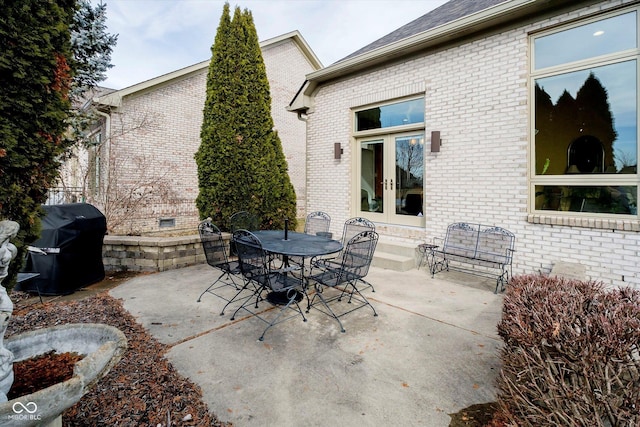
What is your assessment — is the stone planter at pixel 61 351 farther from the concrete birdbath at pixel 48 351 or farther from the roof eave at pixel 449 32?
the roof eave at pixel 449 32

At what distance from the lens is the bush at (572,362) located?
3.90 feet

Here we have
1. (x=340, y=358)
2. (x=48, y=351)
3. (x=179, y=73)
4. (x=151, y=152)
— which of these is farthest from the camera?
(x=179, y=73)

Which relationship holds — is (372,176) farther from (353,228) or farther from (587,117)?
(587,117)

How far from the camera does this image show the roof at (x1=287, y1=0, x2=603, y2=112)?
4527 millimetres

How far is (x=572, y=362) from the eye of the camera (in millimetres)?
1384

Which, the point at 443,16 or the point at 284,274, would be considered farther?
the point at 443,16

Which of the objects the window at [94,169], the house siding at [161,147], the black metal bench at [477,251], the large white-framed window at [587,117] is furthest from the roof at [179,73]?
the large white-framed window at [587,117]

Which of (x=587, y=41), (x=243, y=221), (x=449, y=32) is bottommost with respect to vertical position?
(x=243, y=221)

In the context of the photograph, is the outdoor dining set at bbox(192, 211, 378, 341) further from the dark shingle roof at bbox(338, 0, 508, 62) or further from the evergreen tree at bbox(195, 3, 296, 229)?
the dark shingle roof at bbox(338, 0, 508, 62)

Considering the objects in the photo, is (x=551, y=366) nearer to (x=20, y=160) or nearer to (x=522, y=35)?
(x=20, y=160)

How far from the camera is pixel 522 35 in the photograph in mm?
4746

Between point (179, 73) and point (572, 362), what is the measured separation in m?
11.5

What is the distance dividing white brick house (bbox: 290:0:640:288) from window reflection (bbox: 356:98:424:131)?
0.02 meters

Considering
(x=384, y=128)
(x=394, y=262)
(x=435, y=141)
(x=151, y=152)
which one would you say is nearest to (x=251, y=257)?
(x=394, y=262)
